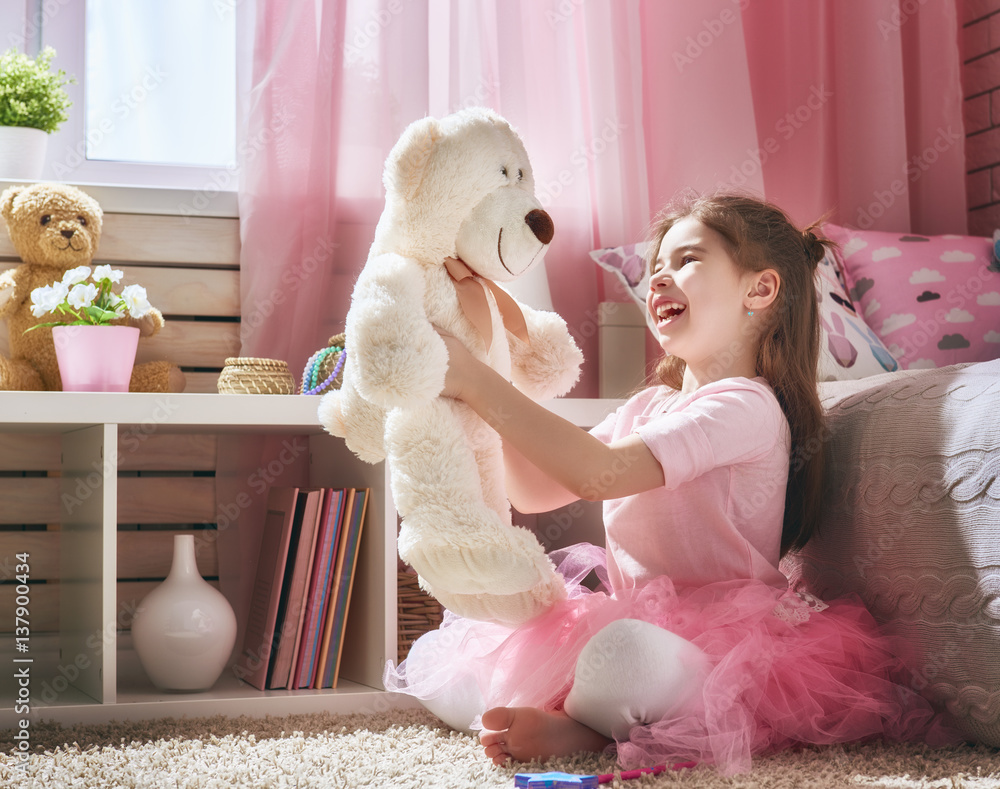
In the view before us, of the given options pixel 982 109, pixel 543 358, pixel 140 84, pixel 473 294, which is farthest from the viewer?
pixel 982 109

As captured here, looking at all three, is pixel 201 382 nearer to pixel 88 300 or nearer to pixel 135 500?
pixel 135 500

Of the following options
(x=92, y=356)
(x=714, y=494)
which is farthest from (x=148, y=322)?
(x=714, y=494)

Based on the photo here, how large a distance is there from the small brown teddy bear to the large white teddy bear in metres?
0.63

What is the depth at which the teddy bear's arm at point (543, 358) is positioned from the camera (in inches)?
42.7

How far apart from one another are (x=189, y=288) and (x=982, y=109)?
63.8 inches

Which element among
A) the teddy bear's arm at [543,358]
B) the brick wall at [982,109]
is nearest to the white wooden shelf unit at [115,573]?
the teddy bear's arm at [543,358]

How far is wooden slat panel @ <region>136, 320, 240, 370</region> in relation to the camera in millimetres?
1613

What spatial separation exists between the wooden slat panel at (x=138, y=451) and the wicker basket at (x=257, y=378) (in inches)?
9.8

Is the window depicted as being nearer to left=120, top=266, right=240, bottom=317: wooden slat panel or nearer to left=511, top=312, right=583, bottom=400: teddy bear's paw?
left=120, top=266, right=240, bottom=317: wooden slat panel

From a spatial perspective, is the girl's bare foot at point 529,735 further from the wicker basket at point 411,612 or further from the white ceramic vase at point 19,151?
the white ceramic vase at point 19,151

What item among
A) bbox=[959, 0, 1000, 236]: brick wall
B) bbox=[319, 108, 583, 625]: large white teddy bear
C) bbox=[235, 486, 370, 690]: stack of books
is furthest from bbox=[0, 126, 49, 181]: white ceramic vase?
bbox=[959, 0, 1000, 236]: brick wall

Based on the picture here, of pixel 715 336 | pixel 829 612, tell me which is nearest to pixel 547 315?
pixel 715 336

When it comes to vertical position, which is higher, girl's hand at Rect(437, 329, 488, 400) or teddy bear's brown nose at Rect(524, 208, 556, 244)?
teddy bear's brown nose at Rect(524, 208, 556, 244)

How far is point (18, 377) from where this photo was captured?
4.78ft
